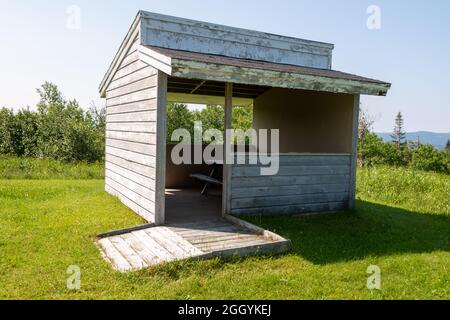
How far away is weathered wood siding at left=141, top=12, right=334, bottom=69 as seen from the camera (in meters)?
6.90

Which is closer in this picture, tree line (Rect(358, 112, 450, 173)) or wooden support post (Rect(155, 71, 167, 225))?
wooden support post (Rect(155, 71, 167, 225))

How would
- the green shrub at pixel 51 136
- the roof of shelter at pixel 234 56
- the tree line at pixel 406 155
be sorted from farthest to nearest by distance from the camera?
the tree line at pixel 406 155
the green shrub at pixel 51 136
the roof of shelter at pixel 234 56

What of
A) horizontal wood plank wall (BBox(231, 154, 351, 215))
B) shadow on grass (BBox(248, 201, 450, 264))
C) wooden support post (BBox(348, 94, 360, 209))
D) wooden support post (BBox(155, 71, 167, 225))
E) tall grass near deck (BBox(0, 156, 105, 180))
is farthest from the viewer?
tall grass near deck (BBox(0, 156, 105, 180))

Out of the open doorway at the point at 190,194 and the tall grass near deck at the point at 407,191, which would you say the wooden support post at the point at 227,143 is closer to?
the open doorway at the point at 190,194

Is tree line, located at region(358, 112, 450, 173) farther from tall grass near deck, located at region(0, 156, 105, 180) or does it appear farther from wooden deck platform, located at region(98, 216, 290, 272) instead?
wooden deck platform, located at region(98, 216, 290, 272)

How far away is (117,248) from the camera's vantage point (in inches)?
201

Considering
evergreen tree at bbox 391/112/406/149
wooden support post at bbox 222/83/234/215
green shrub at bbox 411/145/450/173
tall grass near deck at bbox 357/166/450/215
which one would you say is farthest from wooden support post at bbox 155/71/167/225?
evergreen tree at bbox 391/112/406/149

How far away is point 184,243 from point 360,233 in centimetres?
309

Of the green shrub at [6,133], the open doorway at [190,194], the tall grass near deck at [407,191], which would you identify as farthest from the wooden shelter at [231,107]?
the green shrub at [6,133]

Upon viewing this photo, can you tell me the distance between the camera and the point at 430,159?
4444cm

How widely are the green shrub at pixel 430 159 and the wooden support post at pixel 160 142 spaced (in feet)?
144

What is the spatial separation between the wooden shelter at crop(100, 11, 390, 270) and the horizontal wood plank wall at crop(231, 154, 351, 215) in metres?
0.02

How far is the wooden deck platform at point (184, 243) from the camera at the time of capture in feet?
15.1
